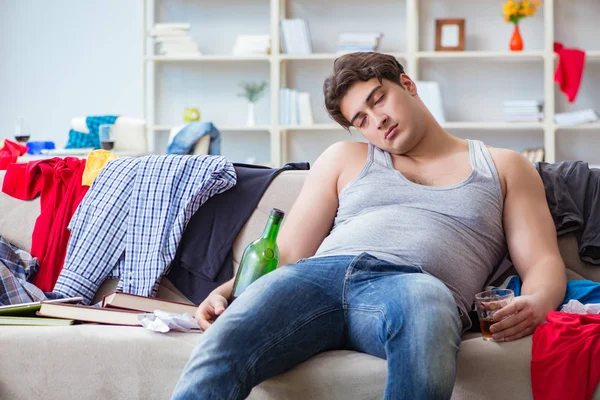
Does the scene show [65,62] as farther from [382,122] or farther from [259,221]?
[382,122]

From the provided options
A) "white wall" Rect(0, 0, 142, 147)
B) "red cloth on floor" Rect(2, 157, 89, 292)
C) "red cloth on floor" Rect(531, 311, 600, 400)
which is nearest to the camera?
"red cloth on floor" Rect(531, 311, 600, 400)

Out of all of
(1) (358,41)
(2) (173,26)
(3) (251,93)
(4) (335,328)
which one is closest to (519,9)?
(1) (358,41)

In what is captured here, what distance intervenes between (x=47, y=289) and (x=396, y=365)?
4.15 ft

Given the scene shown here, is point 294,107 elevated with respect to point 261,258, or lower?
elevated

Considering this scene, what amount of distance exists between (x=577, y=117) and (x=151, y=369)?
13.4 ft

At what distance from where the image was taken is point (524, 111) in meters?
5.25

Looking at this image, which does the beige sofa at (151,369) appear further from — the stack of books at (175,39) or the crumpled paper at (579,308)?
the stack of books at (175,39)

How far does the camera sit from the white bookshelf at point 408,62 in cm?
519

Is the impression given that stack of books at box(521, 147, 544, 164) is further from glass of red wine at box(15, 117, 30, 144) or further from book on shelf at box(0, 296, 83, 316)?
book on shelf at box(0, 296, 83, 316)

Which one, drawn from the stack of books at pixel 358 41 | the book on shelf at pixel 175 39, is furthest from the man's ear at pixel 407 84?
the book on shelf at pixel 175 39

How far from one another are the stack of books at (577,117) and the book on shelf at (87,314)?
3921 mm

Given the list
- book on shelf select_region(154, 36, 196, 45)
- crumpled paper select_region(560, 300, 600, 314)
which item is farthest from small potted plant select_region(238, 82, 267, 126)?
crumpled paper select_region(560, 300, 600, 314)

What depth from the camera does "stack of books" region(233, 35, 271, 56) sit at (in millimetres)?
5344

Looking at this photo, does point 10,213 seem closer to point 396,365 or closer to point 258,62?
point 396,365
